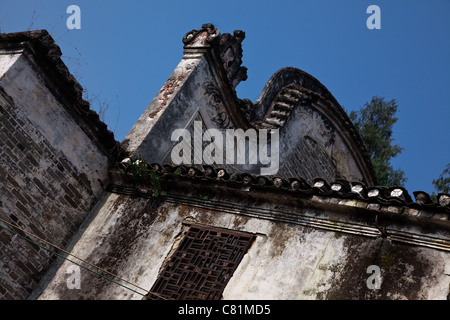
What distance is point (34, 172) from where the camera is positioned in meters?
8.67

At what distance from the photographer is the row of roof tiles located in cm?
661

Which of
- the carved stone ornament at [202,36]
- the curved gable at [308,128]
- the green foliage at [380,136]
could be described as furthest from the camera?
the green foliage at [380,136]

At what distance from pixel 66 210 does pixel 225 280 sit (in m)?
3.03

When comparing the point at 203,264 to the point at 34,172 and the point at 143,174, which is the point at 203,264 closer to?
the point at 143,174

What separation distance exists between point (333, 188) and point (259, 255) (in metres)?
1.24

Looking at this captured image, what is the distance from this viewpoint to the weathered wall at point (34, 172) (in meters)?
8.30

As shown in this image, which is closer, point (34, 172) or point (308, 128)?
point (34, 172)

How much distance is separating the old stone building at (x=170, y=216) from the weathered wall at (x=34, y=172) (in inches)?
0.7

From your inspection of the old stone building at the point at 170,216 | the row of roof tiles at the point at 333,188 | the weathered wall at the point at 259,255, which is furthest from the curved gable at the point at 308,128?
the weathered wall at the point at 259,255

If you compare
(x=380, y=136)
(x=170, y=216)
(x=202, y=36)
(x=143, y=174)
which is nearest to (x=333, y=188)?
(x=170, y=216)

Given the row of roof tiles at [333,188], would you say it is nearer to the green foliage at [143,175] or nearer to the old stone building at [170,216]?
the old stone building at [170,216]
